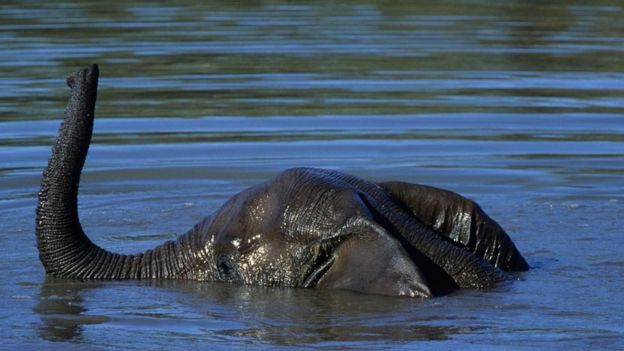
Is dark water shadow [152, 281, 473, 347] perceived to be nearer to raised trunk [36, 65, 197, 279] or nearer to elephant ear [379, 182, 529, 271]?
raised trunk [36, 65, 197, 279]

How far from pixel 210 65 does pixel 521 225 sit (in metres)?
9.38

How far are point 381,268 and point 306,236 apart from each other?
0.44 meters

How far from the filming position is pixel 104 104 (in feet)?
53.0

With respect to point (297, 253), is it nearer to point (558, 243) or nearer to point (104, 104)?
point (558, 243)

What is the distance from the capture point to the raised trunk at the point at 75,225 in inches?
330

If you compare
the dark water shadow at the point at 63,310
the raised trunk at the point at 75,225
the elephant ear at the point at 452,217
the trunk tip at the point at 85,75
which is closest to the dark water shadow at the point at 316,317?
the raised trunk at the point at 75,225

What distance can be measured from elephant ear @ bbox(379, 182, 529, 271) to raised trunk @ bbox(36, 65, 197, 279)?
1.23 metres

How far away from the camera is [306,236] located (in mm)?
8219

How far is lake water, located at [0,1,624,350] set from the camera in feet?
25.6

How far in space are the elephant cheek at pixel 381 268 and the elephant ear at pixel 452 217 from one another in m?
0.66

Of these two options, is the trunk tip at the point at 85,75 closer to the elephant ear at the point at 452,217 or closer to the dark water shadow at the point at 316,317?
the dark water shadow at the point at 316,317

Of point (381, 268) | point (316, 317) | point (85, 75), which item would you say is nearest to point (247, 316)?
point (316, 317)

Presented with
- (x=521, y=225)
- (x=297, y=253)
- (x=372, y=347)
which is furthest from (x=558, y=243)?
(x=372, y=347)

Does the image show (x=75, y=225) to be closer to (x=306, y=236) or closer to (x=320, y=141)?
(x=306, y=236)
